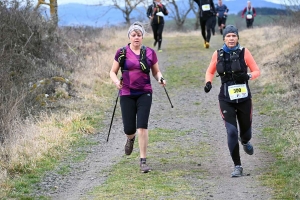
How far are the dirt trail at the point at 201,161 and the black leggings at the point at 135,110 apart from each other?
72cm

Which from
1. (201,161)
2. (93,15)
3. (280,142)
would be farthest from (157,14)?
(93,15)

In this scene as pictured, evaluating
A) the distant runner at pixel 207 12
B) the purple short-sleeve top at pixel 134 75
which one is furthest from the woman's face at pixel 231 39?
the distant runner at pixel 207 12

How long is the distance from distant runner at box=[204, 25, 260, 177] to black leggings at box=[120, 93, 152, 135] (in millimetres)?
801

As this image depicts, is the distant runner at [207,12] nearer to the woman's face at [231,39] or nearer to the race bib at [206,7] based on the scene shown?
the race bib at [206,7]

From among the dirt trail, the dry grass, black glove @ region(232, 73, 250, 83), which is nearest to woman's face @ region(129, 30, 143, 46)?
black glove @ region(232, 73, 250, 83)

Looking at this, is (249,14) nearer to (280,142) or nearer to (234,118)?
(280,142)

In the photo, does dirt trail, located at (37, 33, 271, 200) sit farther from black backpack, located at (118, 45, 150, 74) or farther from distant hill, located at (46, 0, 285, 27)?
distant hill, located at (46, 0, 285, 27)

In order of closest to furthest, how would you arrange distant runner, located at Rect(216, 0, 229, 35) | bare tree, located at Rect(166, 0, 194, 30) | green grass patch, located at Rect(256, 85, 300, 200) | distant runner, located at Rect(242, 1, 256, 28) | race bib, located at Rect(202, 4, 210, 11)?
green grass patch, located at Rect(256, 85, 300, 200) → race bib, located at Rect(202, 4, 210, 11) → distant runner, located at Rect(216, 0, 229, 35) → distant runner, located at Rect(242, 1, 256, 28) → bare tree, located at Rect(166, 0, 194, 30)

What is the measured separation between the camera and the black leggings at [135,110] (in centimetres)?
762

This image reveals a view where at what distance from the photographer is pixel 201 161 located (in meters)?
8.21

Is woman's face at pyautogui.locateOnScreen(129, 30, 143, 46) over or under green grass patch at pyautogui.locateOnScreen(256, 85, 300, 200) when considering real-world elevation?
over

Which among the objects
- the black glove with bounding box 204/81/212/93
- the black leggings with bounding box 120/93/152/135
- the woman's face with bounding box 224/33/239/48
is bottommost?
the black leggings with bounding box 120/93/152/135

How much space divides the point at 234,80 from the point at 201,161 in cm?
142

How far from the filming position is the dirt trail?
22.4 feet
